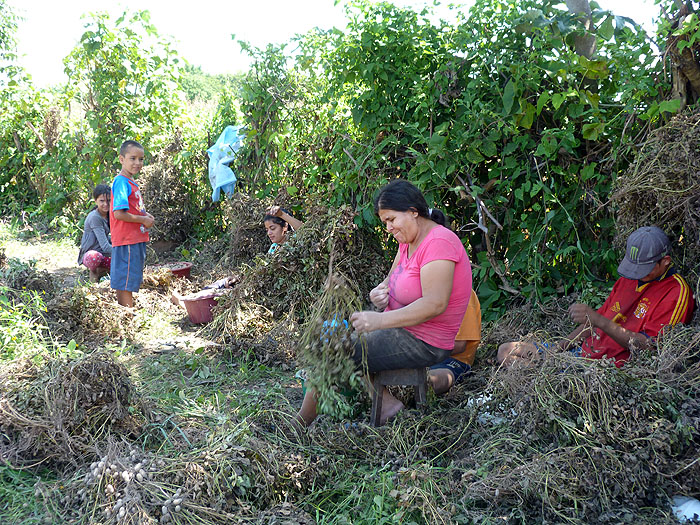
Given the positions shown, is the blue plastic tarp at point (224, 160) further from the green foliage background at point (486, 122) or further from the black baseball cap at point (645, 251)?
the black baseball cap at point (645, 251)

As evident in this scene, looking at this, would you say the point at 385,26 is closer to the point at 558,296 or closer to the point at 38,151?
the point at 558,296

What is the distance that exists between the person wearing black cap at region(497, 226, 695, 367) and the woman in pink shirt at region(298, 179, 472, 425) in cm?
45

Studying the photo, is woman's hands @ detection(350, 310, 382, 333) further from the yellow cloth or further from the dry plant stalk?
the yellow cloth

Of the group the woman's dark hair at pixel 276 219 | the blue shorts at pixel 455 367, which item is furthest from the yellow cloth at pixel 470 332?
the woman's dark hair at pixel 276 219

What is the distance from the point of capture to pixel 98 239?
6.38 meters

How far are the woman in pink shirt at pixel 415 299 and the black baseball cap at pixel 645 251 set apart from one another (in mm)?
863

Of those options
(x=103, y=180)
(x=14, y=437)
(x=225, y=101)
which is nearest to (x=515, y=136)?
(x=14, y=437)

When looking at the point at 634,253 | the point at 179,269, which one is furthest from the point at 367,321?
the point at 179,269

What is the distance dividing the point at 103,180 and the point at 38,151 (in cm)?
290

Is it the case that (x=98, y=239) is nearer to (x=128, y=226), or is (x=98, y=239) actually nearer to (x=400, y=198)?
(x=128, y=226)

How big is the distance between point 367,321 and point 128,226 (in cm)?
323

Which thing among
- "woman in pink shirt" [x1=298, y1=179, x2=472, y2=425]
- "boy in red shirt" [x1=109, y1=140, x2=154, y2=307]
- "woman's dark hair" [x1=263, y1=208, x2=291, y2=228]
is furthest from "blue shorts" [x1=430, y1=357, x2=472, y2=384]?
"boy in red shirt" [x1=109, y1=140, x2=154, y2=307]

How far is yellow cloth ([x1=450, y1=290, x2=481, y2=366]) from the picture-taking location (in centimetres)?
364

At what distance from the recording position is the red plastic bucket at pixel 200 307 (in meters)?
5.45
